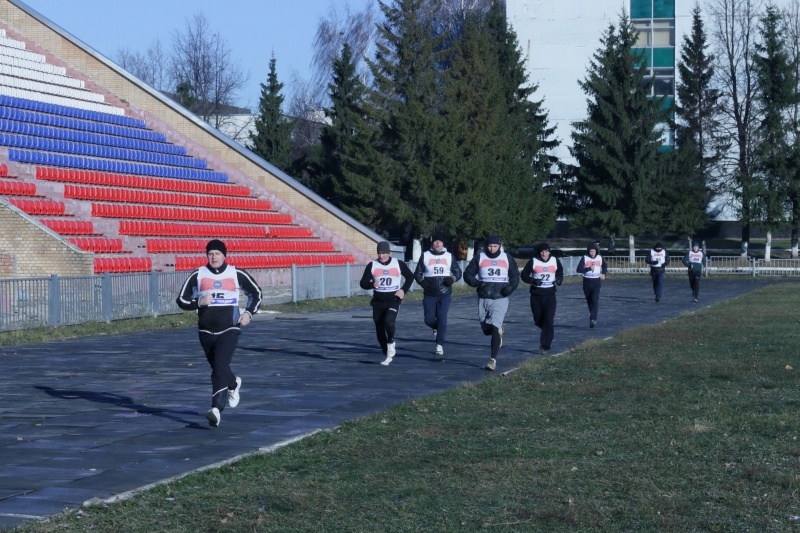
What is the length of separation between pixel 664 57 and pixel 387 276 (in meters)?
65.5

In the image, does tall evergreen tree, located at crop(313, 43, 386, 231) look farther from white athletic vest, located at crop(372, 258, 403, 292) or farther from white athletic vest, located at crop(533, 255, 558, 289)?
white athletic vest, located at crop(372, 258, 403, 292)

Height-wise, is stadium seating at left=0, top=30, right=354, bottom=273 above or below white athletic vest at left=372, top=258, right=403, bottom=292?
above

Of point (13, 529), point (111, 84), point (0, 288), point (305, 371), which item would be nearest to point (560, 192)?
point (111, 84)

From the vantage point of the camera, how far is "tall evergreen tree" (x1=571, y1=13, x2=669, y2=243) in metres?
65.1

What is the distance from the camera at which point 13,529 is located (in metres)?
Result: 6.82

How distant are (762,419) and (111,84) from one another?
35003 millimetres

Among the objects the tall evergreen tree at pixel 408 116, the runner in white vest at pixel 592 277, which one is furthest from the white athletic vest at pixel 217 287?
the tall evergreen tree at pixel 408 116

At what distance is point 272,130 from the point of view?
59.8 m

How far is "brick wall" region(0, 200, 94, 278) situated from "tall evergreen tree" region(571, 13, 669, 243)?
137 feet

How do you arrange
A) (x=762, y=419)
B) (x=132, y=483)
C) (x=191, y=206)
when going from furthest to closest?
1. (x=191, y=206)
2. (x=762, y=419)
3. (x=132, y=483)

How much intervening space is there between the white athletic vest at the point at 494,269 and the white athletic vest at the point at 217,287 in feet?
20.0

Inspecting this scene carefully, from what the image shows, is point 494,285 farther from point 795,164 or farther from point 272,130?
point 795,164

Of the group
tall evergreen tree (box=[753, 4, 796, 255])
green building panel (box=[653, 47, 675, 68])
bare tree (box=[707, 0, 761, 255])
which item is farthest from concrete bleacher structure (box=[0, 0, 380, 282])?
green building panel (box=[653, 47, 675, 68])

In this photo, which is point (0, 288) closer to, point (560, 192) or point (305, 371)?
point (305, 371)
